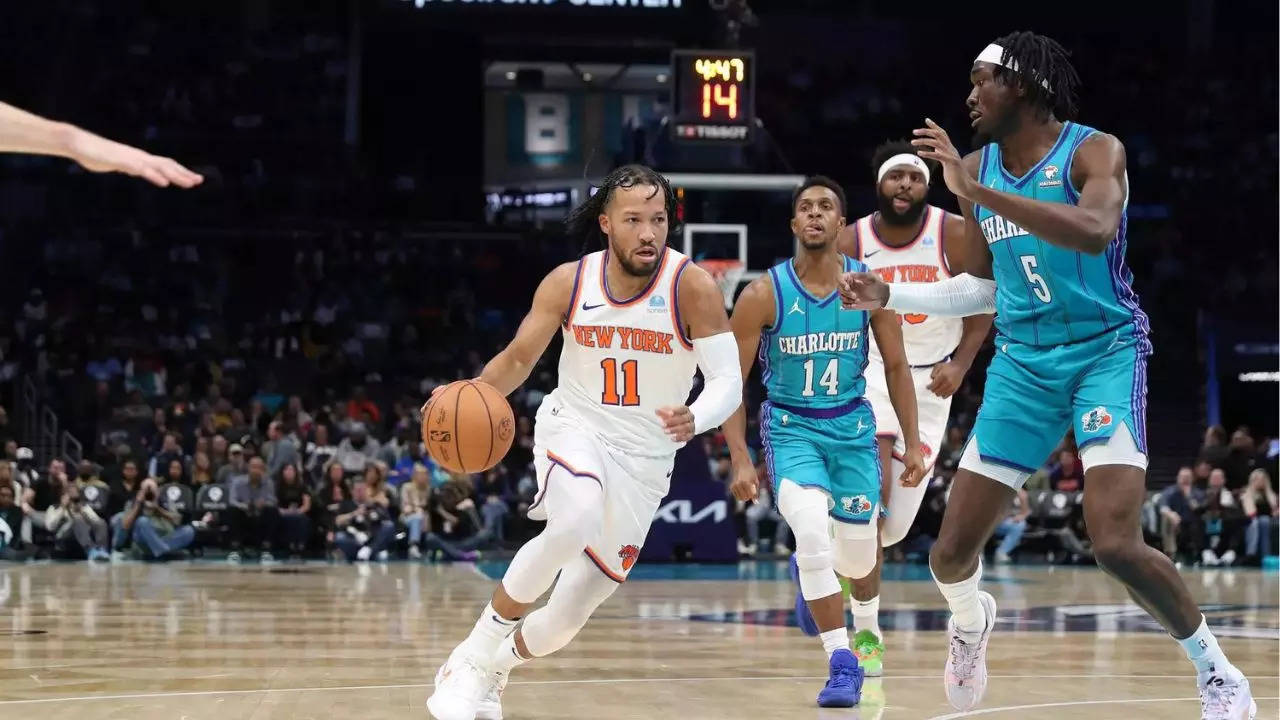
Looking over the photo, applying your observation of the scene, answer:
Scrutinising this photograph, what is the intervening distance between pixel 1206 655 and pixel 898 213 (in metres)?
3.28

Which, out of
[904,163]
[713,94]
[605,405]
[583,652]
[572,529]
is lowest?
[583,652]

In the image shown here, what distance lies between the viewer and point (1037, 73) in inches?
211

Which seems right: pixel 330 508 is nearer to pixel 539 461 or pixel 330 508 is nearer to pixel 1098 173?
pixel 539 461

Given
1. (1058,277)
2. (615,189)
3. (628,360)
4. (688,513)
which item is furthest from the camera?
(688,513)

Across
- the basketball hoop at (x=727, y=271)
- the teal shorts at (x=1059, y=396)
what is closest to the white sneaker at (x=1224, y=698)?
the teal shorts at (x=1059, y=396)

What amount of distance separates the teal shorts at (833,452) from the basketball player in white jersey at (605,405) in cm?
102

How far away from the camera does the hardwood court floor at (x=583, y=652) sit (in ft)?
20.3

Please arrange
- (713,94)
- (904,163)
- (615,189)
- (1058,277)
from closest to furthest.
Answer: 1. (1058,277)
2. (615,189)
3. (904,163)
4. (713,94)

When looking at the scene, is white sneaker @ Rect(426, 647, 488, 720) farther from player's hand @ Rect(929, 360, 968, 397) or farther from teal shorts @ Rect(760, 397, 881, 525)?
player's hand @ Rect(929, 360, 968, 397)

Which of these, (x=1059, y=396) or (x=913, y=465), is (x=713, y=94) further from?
(x=1059, y=396)

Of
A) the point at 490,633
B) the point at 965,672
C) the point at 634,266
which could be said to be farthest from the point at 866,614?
the point at 634,266

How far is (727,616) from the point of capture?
33.9ft

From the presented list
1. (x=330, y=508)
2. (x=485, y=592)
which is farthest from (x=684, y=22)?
(x=485, y=592)

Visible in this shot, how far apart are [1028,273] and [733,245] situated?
1188cm
